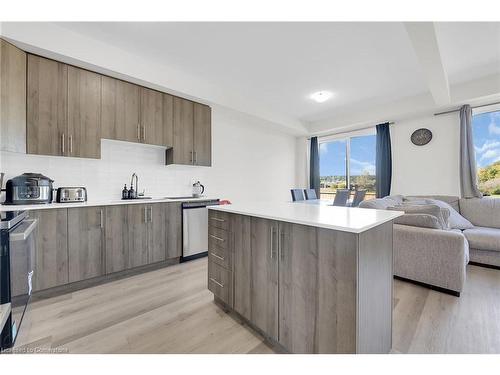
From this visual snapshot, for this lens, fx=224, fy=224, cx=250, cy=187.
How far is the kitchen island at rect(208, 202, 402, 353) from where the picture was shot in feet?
3.62

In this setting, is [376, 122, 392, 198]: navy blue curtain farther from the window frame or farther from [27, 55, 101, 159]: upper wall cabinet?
[27, 55, 101, 159]: upper wall cabinet

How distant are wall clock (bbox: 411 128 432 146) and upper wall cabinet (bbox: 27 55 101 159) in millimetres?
5254

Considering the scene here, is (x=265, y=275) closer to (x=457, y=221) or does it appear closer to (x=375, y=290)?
(x=375, y=290)

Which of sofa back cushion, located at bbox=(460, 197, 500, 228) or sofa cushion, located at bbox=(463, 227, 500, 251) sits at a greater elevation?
sofa back cushion, located at bbox=(460, 197, 500, 228)

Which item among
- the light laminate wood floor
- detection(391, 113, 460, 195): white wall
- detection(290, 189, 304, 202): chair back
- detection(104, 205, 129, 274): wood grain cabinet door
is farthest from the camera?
detection(290, 189, 304, 202): chair back

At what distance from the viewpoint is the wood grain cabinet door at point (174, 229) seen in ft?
9.91

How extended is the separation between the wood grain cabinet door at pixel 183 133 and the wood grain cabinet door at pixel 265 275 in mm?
2126

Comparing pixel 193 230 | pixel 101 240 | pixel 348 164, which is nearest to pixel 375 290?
pixel 193 230

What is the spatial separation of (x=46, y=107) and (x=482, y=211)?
19.4ft

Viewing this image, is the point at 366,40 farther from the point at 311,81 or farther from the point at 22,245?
the point at 22,245

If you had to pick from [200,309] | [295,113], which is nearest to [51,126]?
[200,309]

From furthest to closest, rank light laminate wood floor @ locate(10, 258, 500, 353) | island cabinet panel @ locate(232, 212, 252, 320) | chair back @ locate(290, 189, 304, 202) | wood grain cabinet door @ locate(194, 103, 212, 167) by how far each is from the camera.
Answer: chair back @ locate(290, 189, 304, 202) → wood grain cabinet door @ locate(194, 103, 212, 167) → island cabinet panel @ locate(232, 212, 252, 320) → light laminate wood floor @ locate(10, 258, 500, 353)

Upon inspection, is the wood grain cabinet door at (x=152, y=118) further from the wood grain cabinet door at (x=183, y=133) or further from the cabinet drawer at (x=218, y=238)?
the cabinet drawer at (x=218, y=238)

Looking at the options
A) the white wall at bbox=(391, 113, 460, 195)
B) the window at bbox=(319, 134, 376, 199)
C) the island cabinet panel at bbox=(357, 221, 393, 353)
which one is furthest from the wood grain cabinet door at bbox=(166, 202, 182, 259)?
the white wall at bbox=(391, 113, 460, 195)
